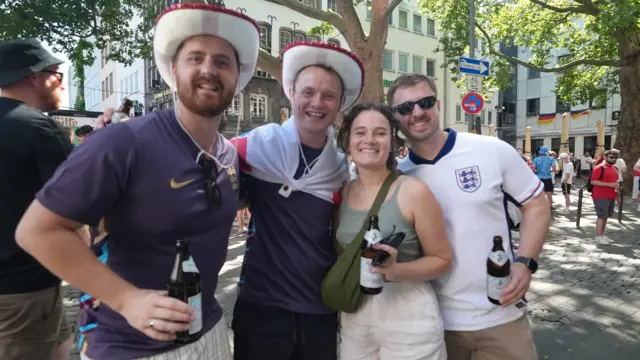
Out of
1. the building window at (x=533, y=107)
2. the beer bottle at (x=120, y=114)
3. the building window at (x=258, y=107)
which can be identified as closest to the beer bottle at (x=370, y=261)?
the beer bottle at (x=120, y=114)

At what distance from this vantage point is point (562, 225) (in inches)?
433

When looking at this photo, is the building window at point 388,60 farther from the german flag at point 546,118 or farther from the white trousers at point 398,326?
the white trousers at point 398,326

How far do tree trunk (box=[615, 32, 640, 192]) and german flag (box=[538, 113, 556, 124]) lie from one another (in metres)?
21.8

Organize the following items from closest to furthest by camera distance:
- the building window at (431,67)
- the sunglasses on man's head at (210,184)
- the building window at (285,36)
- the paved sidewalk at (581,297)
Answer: the sunglasses on man's head at (210,184) → the paved sidewalk at (581,297) → the building window at (285,36) → the building window at (431,67)

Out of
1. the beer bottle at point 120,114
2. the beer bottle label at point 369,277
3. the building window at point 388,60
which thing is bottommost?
the beer bottle label at point 369,277

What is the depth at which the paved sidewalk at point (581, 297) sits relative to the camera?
163 inches

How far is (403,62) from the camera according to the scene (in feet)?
118

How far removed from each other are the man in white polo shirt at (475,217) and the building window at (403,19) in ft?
118

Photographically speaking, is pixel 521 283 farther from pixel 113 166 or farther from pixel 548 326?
pixel 548 326

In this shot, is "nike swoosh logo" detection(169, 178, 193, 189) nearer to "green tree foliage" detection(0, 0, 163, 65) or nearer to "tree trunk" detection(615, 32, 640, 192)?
"green tree foliage" detection(0, 0, 163, 65)

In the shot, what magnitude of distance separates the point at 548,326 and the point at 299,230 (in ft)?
11.8

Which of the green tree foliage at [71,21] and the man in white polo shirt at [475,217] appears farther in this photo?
the green tree foliage at [71,21]

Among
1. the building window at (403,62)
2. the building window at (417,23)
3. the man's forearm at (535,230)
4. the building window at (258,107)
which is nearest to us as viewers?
the man's forearm at (535,230)

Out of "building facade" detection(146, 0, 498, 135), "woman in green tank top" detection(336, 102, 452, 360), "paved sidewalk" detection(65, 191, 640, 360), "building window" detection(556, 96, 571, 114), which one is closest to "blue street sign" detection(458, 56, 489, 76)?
"paved sidewalk" detection(65, 191, 640, 360)
